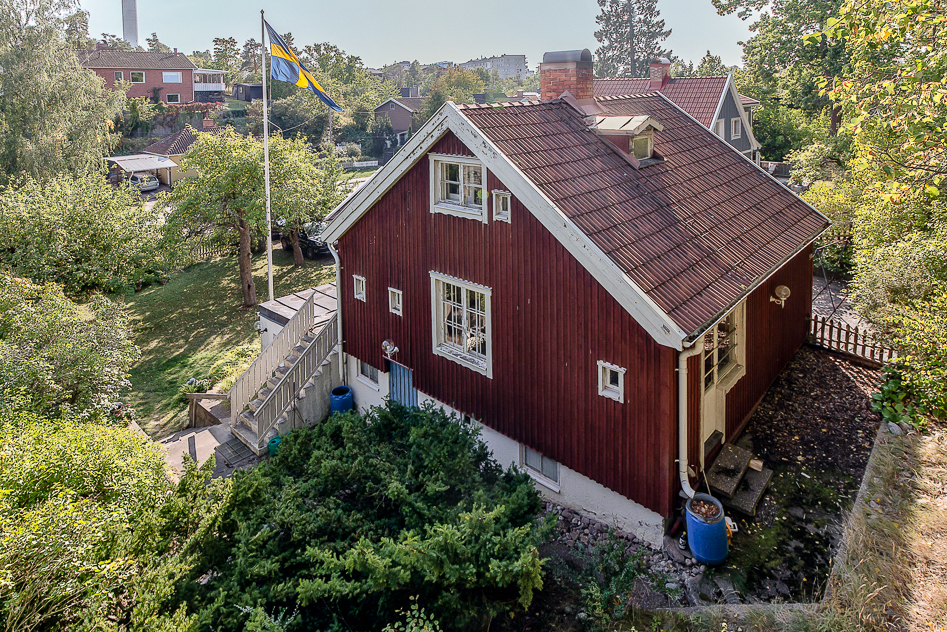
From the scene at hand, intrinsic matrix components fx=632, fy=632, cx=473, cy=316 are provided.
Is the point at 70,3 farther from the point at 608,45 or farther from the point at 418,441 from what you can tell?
the point at 608,45

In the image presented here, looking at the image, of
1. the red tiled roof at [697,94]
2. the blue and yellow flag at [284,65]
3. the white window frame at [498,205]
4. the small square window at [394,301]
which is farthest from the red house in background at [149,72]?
the white window frame at [498,205]

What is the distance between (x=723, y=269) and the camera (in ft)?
31.2

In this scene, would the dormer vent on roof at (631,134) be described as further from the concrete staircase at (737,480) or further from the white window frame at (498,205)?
the concrete staircase at (737,480)

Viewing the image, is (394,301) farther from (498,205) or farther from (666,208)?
(666,208)

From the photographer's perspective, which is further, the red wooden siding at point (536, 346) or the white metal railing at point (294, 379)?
the white metal railing at point (294, 379)

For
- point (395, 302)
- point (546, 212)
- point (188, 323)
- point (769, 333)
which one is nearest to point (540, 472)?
point (395, 302)

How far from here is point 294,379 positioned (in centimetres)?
1423

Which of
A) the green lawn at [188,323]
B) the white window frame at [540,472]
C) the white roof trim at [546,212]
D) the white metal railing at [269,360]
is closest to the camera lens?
the white roof trim at [546,212]

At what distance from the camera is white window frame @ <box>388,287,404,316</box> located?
12.3m

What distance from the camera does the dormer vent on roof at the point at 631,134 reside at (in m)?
A: 11.1

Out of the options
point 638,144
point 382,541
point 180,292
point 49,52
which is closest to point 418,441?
point 382,541

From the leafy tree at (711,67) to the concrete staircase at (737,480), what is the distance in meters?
65.6

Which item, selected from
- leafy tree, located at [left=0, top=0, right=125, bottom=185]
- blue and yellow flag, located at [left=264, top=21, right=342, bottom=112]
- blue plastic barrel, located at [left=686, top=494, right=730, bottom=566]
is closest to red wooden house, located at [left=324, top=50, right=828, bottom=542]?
blue plastic barrel, located at [left=686, top=494, right=730, bottom=566]

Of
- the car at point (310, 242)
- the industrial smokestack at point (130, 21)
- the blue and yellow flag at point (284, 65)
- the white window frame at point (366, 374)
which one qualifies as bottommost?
the white window frame at point (366, 374)
